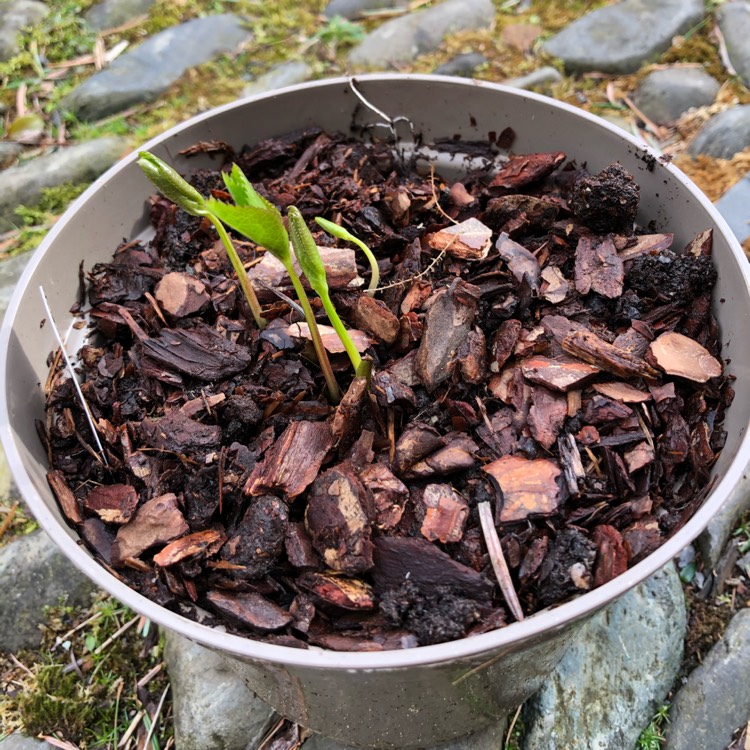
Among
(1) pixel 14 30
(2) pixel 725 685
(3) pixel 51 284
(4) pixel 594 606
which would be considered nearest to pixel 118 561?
(3) pixel 51 284

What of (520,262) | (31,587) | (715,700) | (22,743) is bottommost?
(715,700)

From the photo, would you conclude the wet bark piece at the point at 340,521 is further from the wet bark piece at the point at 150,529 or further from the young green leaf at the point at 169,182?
the young green leaf at the point at 169,182

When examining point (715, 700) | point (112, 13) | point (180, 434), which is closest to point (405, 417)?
point (180, 434)

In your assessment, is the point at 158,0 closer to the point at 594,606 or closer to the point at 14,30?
the point at 14,30

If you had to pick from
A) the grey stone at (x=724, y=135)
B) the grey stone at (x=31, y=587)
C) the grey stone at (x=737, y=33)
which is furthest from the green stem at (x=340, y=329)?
the grey stone at (x=737, y=33)

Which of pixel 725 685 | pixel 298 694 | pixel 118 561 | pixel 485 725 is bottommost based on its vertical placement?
pixel 725 685

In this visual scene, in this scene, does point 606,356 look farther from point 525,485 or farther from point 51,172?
point 51,172
